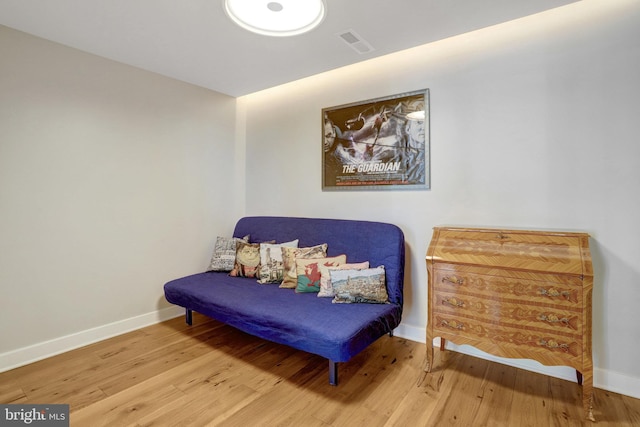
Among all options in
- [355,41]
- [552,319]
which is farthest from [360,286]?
[355,41]

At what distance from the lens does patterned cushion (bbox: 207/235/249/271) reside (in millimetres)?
3189

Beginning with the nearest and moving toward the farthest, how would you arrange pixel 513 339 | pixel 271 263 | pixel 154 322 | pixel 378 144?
pixel 513 339 → pixel 378 144 → pixel 271 263 → pixel 154 322

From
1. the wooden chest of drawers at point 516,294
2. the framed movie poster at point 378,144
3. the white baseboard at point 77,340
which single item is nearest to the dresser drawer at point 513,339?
the wooden chest of drawers at point 516,294

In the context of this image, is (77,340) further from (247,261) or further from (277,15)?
(277,15)

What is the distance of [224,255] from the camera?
3223 millimetres

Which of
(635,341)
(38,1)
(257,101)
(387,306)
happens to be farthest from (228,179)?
Answer: (635,341)

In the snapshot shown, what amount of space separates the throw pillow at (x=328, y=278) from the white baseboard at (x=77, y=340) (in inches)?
68.1

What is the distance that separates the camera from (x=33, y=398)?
6.07 feet

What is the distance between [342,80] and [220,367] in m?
2.70

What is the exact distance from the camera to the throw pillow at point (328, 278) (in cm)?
242

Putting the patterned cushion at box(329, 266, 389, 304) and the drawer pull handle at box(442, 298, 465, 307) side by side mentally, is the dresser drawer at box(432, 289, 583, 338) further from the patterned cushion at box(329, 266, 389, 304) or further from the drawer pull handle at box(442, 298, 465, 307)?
the patterned cushion at box(329, 266, 389, 304)

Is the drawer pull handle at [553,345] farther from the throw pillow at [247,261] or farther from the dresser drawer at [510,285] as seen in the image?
the throw pillow at [247,261]

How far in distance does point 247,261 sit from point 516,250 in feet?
7.44

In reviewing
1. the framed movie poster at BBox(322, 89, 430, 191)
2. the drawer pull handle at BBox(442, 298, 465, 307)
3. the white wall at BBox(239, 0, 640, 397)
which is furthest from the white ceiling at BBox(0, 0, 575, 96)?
the drawer pull handle at BBox(442, 298, 465, 307)
